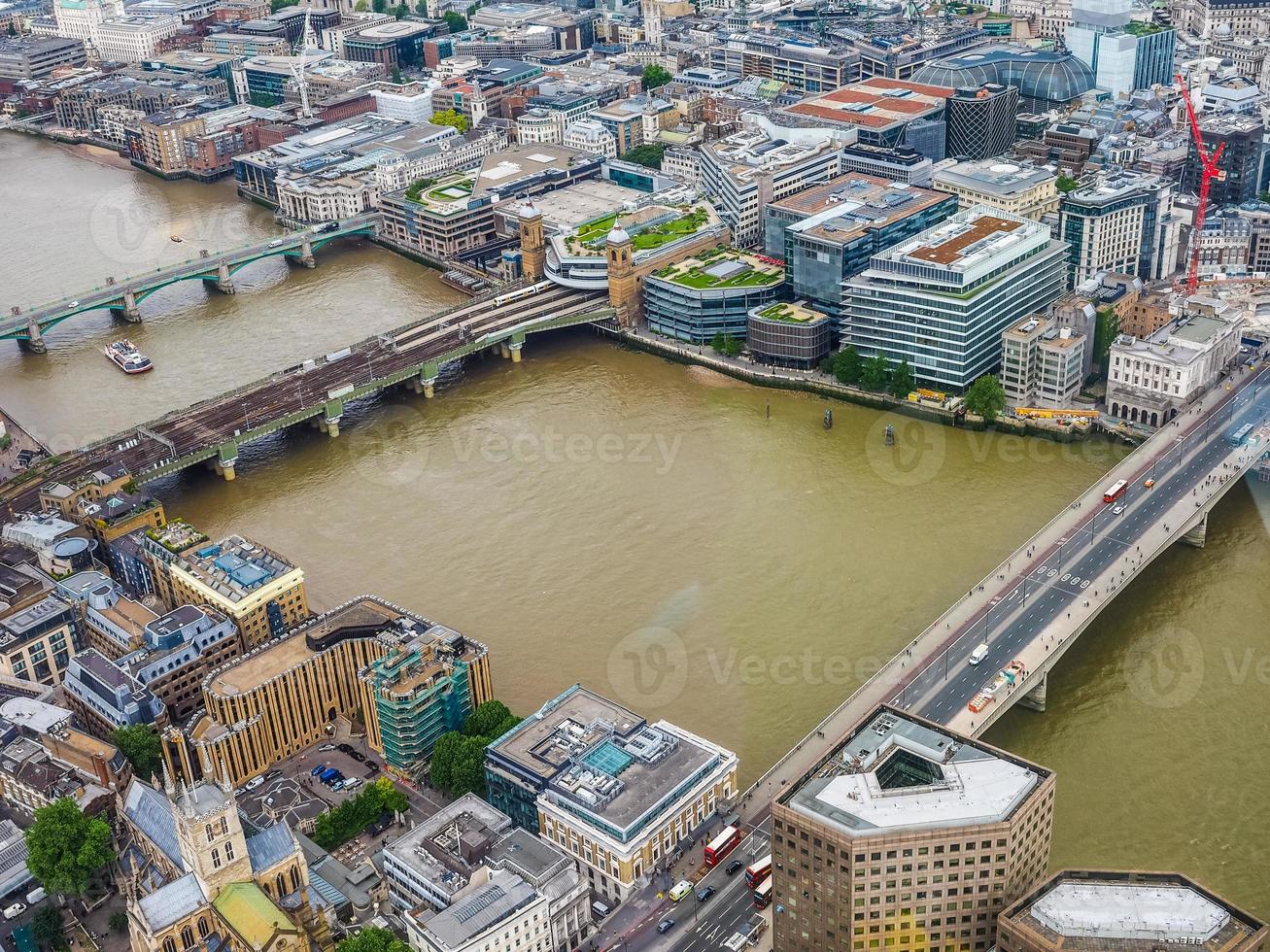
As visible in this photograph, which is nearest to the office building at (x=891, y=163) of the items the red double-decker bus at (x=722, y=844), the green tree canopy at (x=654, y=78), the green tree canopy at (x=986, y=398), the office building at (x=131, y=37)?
the green tree canopy at (x=986, y=398)

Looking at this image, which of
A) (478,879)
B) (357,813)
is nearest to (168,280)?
(357,813)

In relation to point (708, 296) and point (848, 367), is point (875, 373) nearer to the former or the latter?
point (848, 367)

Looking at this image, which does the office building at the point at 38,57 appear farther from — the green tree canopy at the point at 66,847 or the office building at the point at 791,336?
the green tree canopy at the point at 66,847

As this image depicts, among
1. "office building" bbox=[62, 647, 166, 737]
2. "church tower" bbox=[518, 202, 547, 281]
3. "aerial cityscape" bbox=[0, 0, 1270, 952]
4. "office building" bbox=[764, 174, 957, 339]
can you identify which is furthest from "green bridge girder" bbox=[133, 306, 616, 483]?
"office building" bbox=[62, 647, 166, 737]

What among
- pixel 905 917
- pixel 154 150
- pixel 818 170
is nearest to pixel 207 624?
pixel 905 917

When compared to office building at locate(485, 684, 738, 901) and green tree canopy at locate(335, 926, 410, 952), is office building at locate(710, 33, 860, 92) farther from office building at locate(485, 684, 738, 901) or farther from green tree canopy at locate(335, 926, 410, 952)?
green tree canopy at locate(335, 926, 410, 952)

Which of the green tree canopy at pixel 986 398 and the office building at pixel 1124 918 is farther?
the green tree canopy at pixel 986 398
